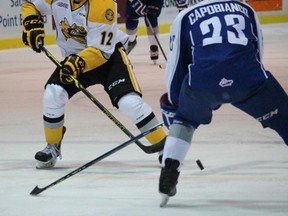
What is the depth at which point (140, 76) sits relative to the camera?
32.3 feet

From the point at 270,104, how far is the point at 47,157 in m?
1.53

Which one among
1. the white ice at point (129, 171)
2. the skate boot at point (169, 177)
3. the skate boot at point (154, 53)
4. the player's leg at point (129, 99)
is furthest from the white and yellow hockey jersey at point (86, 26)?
the skate boot at point (154, 53)

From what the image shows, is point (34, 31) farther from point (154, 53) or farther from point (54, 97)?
point (154, 53)

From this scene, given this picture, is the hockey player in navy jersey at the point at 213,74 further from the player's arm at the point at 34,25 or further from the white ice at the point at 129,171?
the player's arm at the point at 34,25

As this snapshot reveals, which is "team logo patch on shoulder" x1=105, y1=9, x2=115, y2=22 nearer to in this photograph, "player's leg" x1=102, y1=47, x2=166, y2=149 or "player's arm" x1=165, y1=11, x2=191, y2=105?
"player's leg" x1=102, y1=47, x2=166, y2=149

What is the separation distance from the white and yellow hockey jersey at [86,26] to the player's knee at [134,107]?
25 centimetres

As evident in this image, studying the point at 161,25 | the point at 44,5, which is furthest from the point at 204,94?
the point at 161,25

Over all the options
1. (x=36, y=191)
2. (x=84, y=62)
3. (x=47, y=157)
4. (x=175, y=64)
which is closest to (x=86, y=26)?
(x=84, y=62)

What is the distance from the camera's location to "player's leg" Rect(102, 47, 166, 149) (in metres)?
5.04

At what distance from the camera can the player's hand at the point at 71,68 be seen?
4969mm

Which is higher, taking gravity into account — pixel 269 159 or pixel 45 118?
pixel 45 118

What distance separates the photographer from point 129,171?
500 centimetres

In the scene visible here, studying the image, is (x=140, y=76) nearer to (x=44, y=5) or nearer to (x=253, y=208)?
(x=44, y=5)

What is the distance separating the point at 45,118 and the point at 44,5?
0.63m
